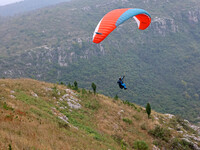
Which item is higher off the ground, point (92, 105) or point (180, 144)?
point (92, 105)

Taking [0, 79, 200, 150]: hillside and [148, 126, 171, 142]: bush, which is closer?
[0, 79, 200, 150]: hillside

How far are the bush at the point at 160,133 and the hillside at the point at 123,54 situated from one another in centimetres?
5101

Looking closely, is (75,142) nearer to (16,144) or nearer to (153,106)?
(16,144)

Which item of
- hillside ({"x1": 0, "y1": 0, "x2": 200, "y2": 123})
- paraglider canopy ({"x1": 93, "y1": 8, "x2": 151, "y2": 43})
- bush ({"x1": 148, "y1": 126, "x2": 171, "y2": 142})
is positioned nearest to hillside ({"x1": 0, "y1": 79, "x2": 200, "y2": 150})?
bush ({"x1": 148, "y1": 126, "x2": 171, "y2": 142})

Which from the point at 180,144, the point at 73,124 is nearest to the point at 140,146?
the point at 180,144

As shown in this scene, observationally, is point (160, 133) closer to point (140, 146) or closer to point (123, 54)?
point (140, 146)

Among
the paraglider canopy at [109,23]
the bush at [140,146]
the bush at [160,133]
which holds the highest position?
the paraglider canopy at [109,23]

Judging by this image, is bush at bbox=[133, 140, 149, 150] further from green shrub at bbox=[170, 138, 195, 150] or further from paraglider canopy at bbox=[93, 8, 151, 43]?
paraglider canopy at bbox=[93, 8, 151, 43]

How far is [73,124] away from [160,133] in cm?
802

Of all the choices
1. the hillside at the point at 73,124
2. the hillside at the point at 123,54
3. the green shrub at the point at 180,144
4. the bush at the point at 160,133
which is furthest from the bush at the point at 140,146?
the hillside at the point at 123,54

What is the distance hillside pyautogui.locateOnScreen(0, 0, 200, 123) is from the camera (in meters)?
84.6

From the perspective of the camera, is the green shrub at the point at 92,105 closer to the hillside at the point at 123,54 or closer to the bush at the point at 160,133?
the bush at the point at 160,133

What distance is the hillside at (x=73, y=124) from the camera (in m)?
7.52

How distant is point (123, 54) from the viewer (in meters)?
116
